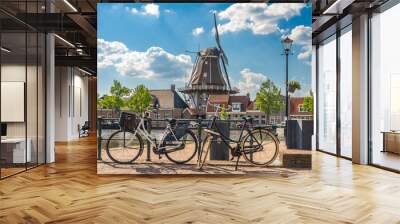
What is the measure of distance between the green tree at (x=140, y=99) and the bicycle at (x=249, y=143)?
1.05 metres

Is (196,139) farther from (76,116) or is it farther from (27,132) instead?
(76,116)

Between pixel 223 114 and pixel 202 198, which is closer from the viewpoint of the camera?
pixel 202 198

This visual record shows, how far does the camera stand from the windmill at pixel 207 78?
6238 mm

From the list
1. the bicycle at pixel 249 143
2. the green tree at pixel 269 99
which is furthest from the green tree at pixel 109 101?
the green tree at pixel 269 99

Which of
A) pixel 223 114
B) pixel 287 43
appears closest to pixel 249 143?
pixel 223 114

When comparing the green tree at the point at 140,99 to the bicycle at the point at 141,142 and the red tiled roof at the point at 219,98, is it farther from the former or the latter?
the red tiled roof at the point at 219,98

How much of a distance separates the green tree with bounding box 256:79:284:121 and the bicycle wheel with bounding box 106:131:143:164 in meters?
2.05

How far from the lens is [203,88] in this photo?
20.7 feet

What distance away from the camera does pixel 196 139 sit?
6312mm

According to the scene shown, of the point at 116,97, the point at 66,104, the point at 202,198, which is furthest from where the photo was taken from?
the point at 66,104

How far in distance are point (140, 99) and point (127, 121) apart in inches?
16.3

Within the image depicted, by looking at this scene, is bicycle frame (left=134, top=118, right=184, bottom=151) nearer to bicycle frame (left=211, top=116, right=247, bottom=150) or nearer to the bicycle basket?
the bicycle basket

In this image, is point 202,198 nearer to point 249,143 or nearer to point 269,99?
point 249,143

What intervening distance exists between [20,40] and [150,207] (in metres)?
3.97
